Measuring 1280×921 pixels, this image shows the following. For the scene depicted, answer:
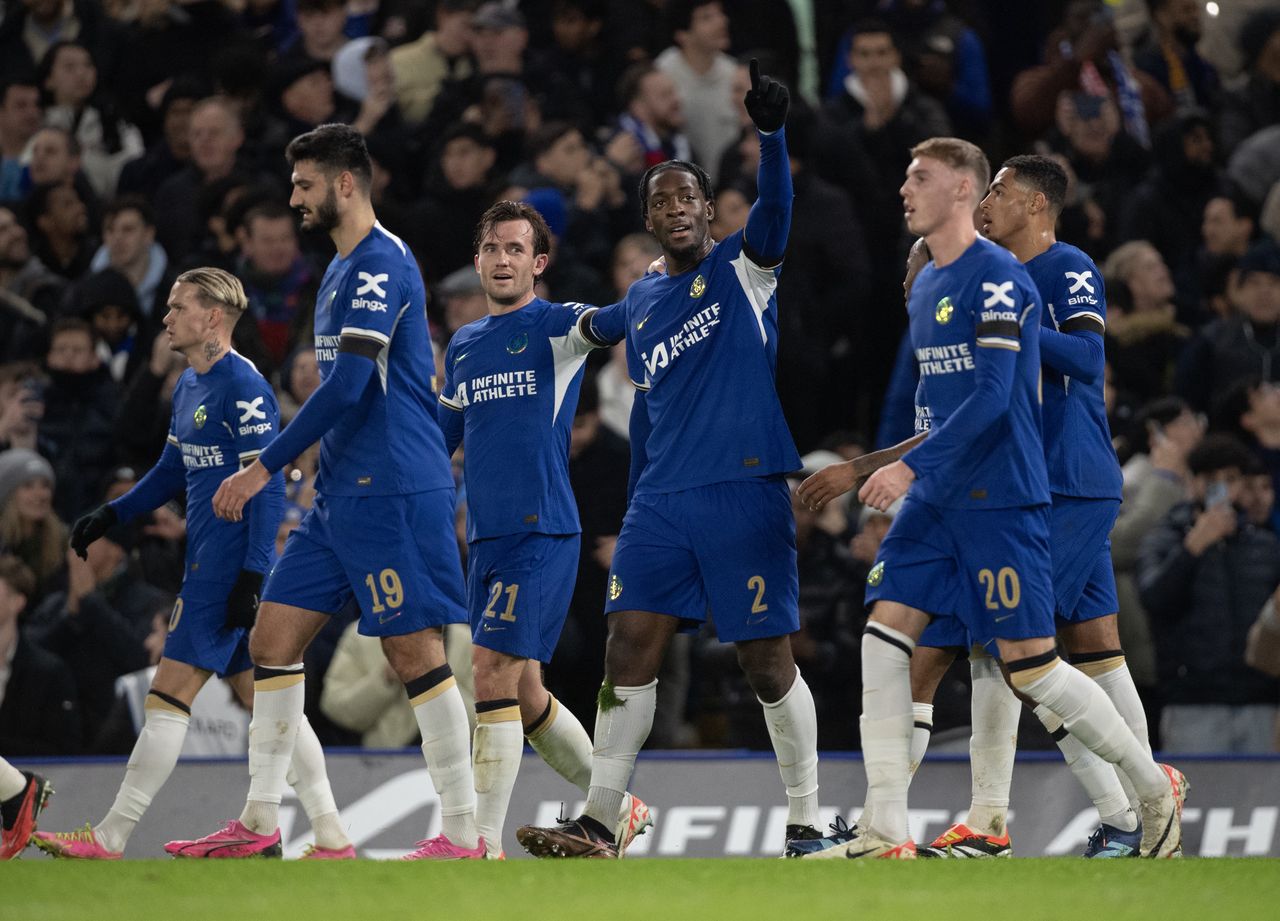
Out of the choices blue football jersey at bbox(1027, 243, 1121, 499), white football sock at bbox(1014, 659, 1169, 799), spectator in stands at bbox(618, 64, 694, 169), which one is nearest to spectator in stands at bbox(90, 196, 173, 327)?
spectator in stands at bbox(618, 64, 694, 169)

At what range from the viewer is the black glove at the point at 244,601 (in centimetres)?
880

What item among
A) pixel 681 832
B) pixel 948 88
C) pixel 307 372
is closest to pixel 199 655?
pixel 681 832

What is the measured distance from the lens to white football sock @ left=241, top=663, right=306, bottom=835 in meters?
8.33

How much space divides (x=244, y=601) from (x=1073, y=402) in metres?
3.62

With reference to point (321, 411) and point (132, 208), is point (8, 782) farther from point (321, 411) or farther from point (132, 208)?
point (132, 208)

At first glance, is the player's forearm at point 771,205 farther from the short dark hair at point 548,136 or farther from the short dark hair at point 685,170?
the short dark hair at point 548,136

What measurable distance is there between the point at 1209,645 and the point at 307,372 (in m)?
5.39

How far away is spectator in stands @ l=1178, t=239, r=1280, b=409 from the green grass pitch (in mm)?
5885

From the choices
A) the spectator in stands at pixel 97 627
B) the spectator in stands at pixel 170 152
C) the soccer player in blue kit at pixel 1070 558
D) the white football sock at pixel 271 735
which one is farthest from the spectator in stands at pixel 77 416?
the soccer player in blue kit at pixel 1070 558

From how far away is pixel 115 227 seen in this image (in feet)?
45.6

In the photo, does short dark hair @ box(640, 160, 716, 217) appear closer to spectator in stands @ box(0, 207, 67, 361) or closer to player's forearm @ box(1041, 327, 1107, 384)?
player's forearm @ box(1041, 327, 1107, 384)

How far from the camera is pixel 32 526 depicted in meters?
12.4

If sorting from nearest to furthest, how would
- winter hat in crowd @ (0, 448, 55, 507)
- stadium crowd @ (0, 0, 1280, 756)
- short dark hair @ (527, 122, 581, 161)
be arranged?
1. stadium crowd @ (0, 0, 1280, 756)
2. winter hat in crowd @ (0, 448, 55, 507)
3. short dark hair @ (527, 122, 581, 161)

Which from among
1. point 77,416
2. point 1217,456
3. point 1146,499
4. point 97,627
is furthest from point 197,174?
point 1217,456
